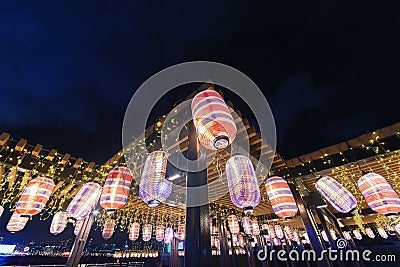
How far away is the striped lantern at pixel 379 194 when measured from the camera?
307 cm

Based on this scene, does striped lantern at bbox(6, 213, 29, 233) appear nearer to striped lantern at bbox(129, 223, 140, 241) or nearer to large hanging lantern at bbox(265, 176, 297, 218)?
striped lantern at bbox(129, 223, 140, 241)

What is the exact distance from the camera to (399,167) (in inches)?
188

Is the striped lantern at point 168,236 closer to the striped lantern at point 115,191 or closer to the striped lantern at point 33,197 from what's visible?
the striped lantern at point 33,197

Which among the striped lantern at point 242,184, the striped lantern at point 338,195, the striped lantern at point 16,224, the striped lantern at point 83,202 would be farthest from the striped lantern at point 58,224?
the striped lantern at point 338,195

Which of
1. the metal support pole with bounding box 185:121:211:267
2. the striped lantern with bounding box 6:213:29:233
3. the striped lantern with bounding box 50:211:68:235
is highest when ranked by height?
the striped lantern with bounding box 50:211:68:235

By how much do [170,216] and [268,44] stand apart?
9.21 m

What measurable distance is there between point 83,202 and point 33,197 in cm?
78

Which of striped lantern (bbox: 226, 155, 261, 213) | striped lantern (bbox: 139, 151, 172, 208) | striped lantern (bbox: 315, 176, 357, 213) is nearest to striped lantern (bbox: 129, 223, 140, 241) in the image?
striped lantern (bbox: 139, 151, 172, 208)

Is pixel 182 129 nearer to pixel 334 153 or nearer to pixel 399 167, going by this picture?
pixel 334 153

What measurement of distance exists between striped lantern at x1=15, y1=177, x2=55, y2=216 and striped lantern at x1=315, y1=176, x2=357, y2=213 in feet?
17.3

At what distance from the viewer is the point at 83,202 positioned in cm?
364

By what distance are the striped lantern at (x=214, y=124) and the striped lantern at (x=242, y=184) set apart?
108 centimetres

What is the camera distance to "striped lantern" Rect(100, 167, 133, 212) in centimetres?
309

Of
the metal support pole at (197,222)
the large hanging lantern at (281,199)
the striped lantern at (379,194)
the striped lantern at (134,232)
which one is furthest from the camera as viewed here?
the striped lantern at (134,232)
